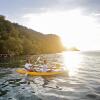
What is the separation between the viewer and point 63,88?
25.9m

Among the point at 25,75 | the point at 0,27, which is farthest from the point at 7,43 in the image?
the point at 25,75

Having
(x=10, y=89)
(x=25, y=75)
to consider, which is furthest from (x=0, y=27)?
(x=10, y=89)

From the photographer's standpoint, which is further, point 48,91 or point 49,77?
point 49,77

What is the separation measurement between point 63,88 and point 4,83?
8683 millimetres

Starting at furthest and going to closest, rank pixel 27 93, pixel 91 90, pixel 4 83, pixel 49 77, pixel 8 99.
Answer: pixel 49 77 → pixel 4 83 → pixel 91 90 → pixel 27 93 → pixel 8 99

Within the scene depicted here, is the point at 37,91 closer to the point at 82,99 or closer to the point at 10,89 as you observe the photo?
the point at 10,89

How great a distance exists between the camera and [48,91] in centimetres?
2434

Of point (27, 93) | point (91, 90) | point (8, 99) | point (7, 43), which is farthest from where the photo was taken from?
point (7, 43)

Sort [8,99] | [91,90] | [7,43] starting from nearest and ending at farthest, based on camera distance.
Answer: [8,99] < [91,90] < [7,43]

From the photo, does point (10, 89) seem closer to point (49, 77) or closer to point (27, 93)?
point (27, 93)

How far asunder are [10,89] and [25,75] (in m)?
10.2

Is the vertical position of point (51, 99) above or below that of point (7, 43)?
below

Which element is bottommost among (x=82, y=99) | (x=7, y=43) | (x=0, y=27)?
(x=82, y=99)

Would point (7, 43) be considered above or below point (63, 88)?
above
